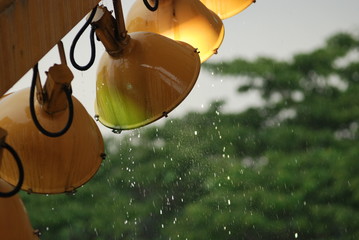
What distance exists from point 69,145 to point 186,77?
196 mm

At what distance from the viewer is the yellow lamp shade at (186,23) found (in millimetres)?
1700

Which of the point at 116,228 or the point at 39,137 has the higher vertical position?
the point at 39,137

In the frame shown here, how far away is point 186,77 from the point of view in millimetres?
1553

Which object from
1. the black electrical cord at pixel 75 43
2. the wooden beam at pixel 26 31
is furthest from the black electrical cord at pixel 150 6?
the wooden beam at pixel 26 31

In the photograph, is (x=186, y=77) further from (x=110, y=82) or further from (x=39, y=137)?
(x=39, y=137)

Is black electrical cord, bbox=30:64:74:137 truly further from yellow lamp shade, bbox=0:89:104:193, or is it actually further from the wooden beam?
the wooden beam

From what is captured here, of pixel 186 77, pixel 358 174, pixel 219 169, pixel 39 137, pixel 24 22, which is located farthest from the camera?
pixel 219 169

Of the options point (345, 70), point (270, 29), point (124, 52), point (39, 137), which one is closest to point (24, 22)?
point (39, 137)

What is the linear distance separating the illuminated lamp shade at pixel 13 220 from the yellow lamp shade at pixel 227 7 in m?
0.71

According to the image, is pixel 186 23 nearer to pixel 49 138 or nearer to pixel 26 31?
pixel 49 138

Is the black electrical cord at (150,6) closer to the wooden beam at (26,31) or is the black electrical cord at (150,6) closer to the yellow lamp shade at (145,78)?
the yellow lamp shade at (145,78)

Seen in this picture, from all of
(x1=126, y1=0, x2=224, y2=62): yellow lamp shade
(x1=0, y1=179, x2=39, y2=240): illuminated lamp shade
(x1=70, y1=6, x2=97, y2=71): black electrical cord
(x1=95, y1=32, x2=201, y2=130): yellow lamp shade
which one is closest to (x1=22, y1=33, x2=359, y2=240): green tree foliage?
(x1=126, y1=0, x2=224, y2=62): yellow lamp shade

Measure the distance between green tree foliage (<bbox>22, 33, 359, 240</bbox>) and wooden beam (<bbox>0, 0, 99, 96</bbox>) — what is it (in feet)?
23.1

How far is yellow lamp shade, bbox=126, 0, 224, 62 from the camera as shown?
66.9 inches
